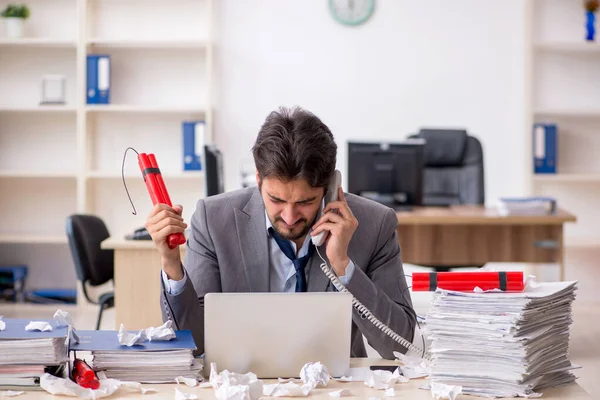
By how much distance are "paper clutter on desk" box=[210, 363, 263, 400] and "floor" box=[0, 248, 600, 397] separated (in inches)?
122

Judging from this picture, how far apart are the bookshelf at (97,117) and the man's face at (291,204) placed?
3.90m

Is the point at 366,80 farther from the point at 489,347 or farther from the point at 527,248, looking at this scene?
the point at 489,347

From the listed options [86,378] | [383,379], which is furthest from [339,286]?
[86,378]

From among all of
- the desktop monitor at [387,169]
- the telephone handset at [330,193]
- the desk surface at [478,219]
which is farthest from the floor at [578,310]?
the telephone handset at [330,193]

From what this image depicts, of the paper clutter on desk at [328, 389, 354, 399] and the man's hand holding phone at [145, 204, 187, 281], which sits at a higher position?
the man's hand holding phone at [145, 204, 187, 281]

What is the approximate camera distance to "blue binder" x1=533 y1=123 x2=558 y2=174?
580 centimetres

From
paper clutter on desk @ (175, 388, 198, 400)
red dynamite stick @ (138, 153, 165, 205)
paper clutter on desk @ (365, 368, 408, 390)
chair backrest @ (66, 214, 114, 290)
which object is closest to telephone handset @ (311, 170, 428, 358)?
paper clutter on desk @ (365, 368, 408, 390)

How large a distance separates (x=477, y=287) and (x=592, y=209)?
15.5 ft

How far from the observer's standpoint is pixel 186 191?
20.2 feet

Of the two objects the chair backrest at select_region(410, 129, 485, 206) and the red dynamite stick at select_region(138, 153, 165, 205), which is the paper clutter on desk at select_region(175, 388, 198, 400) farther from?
the chair backrest at select_region(410, 129, 485, 206)

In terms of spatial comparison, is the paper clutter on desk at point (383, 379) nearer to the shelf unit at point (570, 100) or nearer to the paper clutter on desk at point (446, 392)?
the paper clutter on desk at point (446, 392)

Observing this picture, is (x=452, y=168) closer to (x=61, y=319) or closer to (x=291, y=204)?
(x=291, y=204)

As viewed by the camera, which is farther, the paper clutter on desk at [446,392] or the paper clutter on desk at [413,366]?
the paper clutter on desk at [413,366]

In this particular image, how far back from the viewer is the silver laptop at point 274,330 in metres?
1.76
